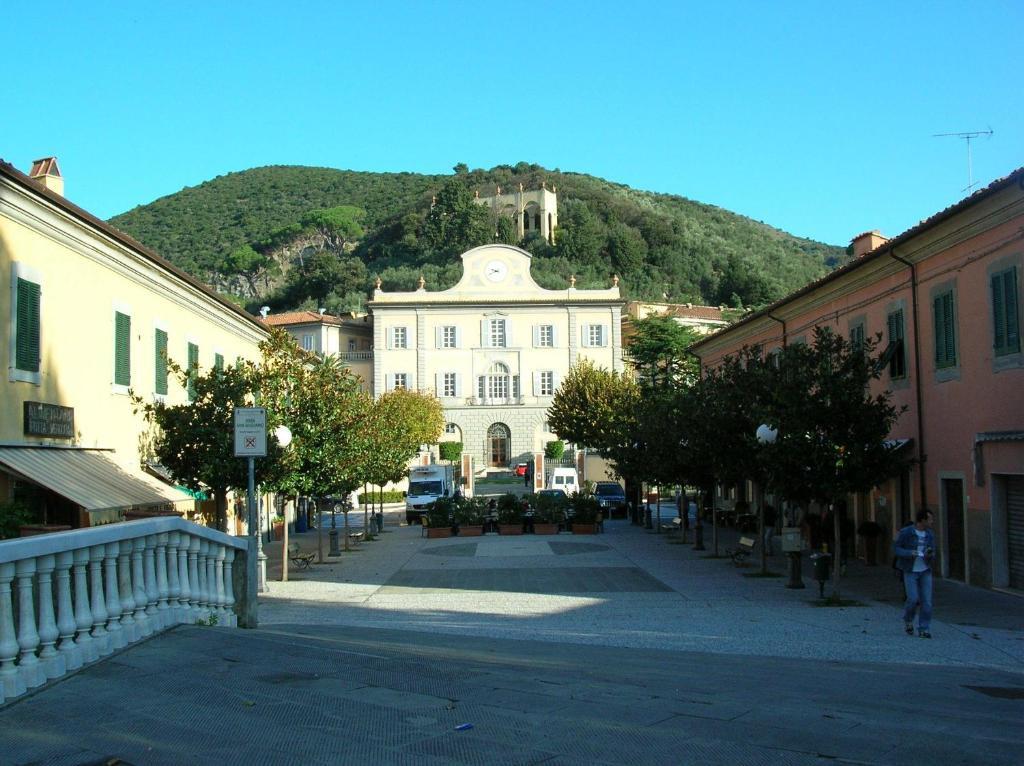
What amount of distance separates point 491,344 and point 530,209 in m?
56.5

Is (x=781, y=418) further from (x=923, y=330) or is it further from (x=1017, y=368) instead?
(x=923, y=330)

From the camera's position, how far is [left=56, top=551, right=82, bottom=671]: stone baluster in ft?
23.8

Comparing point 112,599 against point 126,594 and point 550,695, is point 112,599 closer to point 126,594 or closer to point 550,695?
point 126,594

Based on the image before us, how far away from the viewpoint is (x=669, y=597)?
754 inches

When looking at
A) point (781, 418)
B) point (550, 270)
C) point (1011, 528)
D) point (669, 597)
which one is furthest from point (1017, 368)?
point (550, 270)

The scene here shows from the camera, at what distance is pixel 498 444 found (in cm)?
7800

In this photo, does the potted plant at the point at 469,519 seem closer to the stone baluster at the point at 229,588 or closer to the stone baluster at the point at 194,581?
the stone baluster at the point at 229,588

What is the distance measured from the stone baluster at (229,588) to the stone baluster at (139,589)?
9.03 feet

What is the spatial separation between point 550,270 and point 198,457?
90.0 meters

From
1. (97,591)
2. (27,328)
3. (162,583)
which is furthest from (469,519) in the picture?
(97,591)

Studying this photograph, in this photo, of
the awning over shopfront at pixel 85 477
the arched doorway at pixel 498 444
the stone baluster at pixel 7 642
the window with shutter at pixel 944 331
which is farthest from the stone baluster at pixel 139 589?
the arched doorway at pixel 498 444

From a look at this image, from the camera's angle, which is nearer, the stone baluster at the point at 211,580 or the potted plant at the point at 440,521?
the stone baluster at the point at 211,580

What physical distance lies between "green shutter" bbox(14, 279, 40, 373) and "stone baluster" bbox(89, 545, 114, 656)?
10.0 m

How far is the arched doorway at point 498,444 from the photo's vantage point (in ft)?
254
